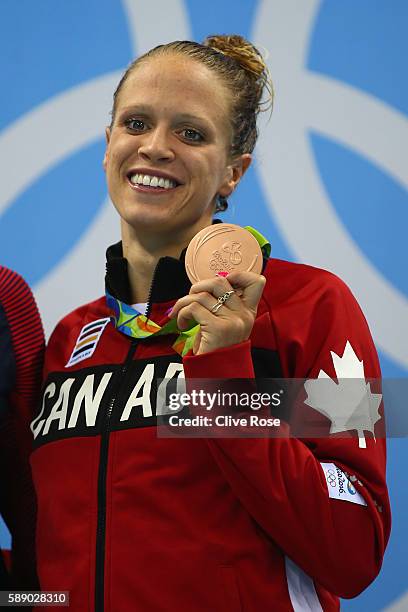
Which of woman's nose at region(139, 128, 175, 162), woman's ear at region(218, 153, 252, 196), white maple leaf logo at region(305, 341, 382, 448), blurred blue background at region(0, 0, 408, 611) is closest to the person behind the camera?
white maple leaf logo at region(305, 341, 382, 448)

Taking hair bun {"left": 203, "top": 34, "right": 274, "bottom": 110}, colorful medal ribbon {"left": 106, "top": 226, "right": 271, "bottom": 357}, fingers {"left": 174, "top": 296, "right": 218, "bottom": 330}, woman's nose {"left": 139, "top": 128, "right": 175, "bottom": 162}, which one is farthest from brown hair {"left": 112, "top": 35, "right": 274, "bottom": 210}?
fingers {"left": 174, "top": 296, "right": 218, "bottom": 330}

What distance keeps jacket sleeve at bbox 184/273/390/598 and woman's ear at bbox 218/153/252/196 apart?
0.29m

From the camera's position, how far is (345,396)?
1182mm

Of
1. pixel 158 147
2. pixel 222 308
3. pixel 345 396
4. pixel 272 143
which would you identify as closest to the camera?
pixel 222 308

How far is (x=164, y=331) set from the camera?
4.27 feet

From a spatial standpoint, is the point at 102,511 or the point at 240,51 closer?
the point at 102,511

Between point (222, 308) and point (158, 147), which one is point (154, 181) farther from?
point (222, 308)

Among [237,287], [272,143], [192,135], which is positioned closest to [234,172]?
[192,135]

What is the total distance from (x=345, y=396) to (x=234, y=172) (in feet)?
1.52

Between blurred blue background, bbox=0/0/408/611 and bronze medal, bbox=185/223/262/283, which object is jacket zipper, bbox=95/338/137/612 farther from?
blurred blue background, bbox=0/0/408/611

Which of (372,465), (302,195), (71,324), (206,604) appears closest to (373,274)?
(302,195)

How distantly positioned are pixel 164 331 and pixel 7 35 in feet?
3.81

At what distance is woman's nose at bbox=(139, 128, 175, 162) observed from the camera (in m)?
1.34

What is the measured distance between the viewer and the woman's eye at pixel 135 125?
138 cm
